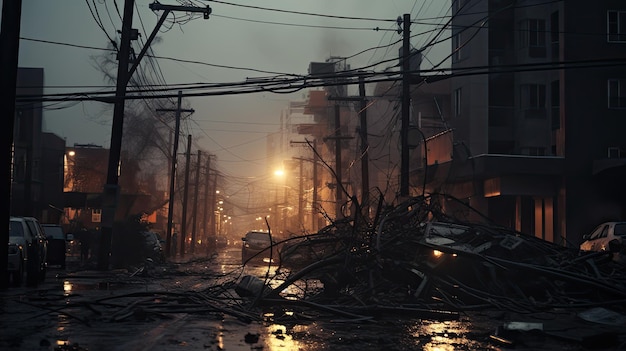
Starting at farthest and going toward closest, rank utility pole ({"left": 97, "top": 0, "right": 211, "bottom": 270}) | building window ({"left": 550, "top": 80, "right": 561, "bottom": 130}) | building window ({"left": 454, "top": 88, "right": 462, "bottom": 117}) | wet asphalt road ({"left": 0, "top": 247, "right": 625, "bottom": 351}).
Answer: building window ({"left": 454, "top": 88, "right": 462, "bottom": 117})
building window ({"left": 550, "top": 80, "right": 561, "bottom": 130})
utility pole ({"left": 97, "top": 0, "right": 211, "bottom": 270})
wet asphalt road ({"left": 0, "top": 247, "right": 625, "bottom": 351})

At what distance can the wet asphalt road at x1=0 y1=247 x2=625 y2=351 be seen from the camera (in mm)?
9684

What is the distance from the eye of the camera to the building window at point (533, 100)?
43.8 metres

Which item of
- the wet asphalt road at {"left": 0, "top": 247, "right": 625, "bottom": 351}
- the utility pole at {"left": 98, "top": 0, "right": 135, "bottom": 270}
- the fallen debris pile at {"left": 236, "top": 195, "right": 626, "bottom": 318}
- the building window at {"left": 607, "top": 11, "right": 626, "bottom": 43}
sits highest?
the building window at {"left": 607, "top": 11, "right": 626, "bottom": 43}

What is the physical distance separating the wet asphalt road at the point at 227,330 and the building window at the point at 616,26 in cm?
2668

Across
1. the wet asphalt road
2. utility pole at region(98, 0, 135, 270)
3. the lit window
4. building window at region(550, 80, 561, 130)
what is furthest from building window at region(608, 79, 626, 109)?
the wet asphalt road

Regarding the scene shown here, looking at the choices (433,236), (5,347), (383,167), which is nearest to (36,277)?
(433,236)

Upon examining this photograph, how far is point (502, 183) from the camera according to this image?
131ft

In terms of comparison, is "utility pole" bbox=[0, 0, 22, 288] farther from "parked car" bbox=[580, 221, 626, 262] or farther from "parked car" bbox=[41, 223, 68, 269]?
"parked car" bbox=[580, 221, 626, 262]

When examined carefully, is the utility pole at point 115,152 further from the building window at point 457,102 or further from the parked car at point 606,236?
the building window at point 457,102

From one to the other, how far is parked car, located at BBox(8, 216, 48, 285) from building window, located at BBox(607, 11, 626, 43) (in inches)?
1112

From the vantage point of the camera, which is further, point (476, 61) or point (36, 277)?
point (476, 61)

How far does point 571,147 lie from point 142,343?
32.0 metres

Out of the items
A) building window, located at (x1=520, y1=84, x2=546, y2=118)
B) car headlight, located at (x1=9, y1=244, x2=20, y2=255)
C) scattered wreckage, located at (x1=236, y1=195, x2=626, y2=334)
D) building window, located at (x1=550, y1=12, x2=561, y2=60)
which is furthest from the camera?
building window, located at (x1=520, y1=84, x2=546, y2=118)

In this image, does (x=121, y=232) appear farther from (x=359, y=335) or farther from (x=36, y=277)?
(x=359, y=335)
